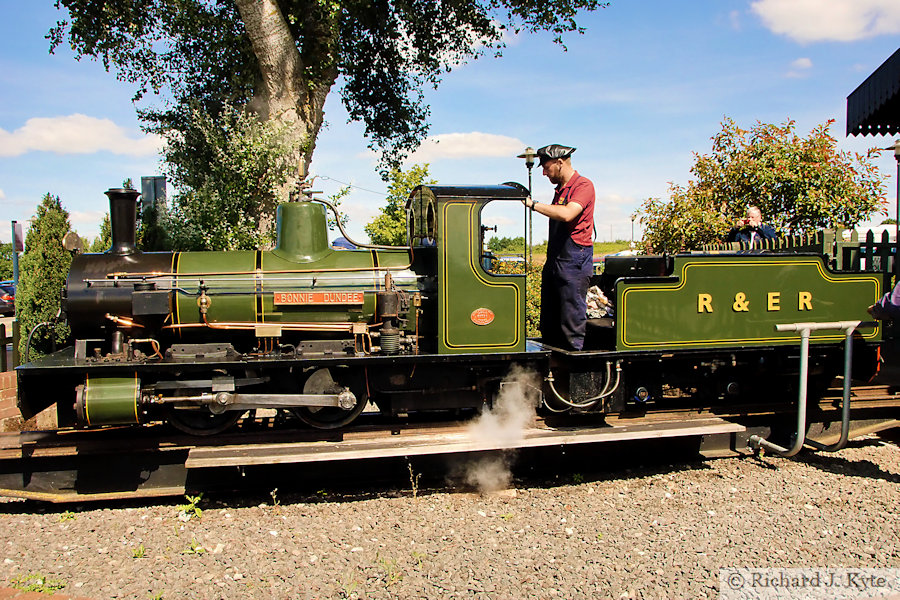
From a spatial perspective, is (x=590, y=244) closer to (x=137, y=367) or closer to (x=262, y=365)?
(x=262, y=365)

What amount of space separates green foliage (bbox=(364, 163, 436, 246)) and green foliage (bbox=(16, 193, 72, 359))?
627 centimetres

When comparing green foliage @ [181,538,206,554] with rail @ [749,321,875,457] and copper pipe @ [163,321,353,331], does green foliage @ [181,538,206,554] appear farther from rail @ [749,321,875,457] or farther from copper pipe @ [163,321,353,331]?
rail @ [749,321,875,457]

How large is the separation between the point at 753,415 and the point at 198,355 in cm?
539

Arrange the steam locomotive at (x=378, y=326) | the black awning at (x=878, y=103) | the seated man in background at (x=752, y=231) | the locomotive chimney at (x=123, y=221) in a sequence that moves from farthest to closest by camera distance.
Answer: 1. the black awning at (x=878, y=103)
2. the seated man in background at (x=752, y=231)
3. the locomotive chimney at (x=123, y=221)
4. the steam locomotive at (x=378, y=326)

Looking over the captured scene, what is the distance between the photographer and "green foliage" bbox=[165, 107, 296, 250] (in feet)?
36.3

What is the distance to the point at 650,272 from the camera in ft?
20.8

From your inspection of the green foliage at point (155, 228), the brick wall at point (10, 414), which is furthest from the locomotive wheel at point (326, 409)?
the green foliage at point (155, 228)

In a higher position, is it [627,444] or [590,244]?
[590,244]

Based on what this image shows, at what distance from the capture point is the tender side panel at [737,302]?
5738 millimetres

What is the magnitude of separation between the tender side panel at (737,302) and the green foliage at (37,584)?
15.1ft

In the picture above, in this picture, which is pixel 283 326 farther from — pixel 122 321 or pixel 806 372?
pixel 806 372

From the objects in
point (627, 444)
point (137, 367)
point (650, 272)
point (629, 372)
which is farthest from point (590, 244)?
point (137, 367)

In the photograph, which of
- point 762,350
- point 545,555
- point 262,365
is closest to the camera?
point 545,555

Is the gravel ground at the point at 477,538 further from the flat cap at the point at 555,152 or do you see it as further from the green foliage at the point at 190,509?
the flat cap at the point at 555,152
